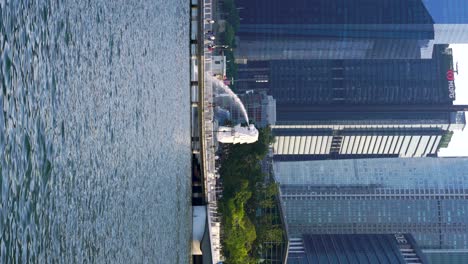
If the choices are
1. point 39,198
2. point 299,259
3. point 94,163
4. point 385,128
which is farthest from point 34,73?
point 385,128

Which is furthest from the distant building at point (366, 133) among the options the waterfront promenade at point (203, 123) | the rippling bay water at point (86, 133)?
the rippling bay water at point (86, 133)

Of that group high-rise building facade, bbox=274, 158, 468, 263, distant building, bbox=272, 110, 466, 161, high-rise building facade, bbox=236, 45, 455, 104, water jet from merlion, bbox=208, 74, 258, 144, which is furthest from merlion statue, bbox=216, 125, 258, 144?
high-rise building facade, bbox=236, 45, 455, 104

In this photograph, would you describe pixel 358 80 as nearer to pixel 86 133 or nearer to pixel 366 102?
pixel 366 102

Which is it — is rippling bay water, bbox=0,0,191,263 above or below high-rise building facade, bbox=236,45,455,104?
above

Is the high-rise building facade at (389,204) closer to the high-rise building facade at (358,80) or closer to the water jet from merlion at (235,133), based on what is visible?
the high-rise building facade at (358,80)

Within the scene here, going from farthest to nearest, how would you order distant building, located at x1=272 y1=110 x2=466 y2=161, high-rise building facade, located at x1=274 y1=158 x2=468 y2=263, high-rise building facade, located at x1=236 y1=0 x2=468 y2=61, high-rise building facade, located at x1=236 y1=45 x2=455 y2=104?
high-rise building facade, located at x1=236 y1=45 x2=455 y2=104, distant building, located at x1=272 y1=110 x2=466 y2=161, high-rise building facade, located at x1=236 y1=0 x2=468 y2=61, high-rise building facade, located at x1=274 y1=158 x2=468 y2=263

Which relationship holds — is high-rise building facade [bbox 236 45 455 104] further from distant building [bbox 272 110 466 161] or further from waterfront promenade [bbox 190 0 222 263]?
waterfront promenade [bbox 190 0 222 263]
